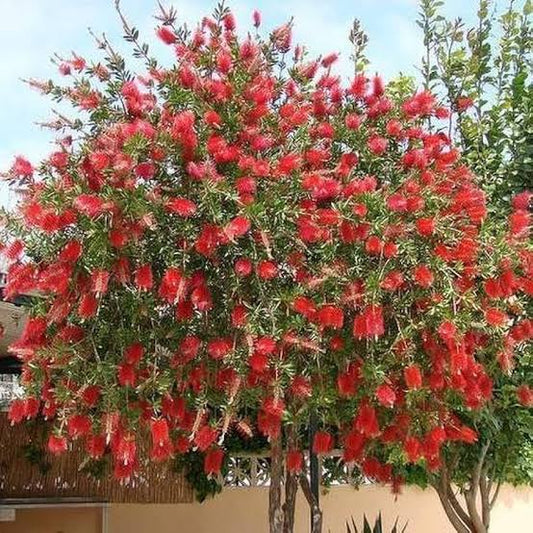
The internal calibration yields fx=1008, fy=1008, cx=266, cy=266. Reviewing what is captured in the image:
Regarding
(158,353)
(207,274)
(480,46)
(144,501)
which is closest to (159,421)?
(158,353)

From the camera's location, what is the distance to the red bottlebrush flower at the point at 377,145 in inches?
210

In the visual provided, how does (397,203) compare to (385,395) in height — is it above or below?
above

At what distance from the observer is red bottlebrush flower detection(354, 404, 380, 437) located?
4.88m

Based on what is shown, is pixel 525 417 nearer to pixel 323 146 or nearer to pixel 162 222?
pixel 323 146

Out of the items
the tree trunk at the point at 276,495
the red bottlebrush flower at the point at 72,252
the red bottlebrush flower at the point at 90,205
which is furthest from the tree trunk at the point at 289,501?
the red bottlebrush flower at the point at 90,205

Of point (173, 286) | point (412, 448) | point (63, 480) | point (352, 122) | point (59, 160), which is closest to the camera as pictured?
point (173, 286)

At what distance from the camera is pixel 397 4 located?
702 cm

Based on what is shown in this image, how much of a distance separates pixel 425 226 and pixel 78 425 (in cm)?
189

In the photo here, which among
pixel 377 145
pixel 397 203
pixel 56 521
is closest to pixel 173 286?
pixel 397 203

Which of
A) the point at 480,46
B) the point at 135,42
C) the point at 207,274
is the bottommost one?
the point at 207,274

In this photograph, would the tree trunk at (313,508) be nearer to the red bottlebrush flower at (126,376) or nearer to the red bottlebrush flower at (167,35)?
the red bottlebrush flower at (126,376)

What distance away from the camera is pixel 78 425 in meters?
4.72

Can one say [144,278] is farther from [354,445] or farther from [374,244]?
[354,445]

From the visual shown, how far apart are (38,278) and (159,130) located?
935 millimetres
